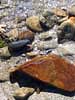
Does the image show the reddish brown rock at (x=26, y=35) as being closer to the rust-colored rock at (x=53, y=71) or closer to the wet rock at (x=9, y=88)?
the rust-colored rock at (x=53, y=71)

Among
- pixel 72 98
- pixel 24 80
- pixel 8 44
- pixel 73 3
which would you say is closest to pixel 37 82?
pixel 24 80

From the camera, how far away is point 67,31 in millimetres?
7043

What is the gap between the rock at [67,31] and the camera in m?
7.02

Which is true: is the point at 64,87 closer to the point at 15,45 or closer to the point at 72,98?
the point at 72,98

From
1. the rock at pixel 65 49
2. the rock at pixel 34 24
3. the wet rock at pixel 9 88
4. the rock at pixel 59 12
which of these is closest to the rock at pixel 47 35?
the rock at pixel 34 24

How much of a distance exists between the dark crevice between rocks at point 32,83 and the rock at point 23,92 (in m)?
0.10

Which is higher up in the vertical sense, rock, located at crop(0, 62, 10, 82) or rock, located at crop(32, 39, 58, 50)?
rock, located at crop(32, 39, 58, 50)

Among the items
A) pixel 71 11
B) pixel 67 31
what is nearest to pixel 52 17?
pixel 71 11

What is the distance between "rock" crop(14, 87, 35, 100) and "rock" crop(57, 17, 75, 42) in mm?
1337

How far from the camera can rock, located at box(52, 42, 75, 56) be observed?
6.77 metres

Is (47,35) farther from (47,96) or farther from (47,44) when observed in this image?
(47,96)

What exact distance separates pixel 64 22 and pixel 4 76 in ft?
5.09

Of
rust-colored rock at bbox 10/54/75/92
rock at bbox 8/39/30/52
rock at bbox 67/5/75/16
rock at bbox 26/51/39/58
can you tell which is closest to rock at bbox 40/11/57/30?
rock at bbox 67/5/75/16

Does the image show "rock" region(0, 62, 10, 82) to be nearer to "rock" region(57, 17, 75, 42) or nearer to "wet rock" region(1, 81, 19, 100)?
"wet rock" region(1, 81, 19, 100)
